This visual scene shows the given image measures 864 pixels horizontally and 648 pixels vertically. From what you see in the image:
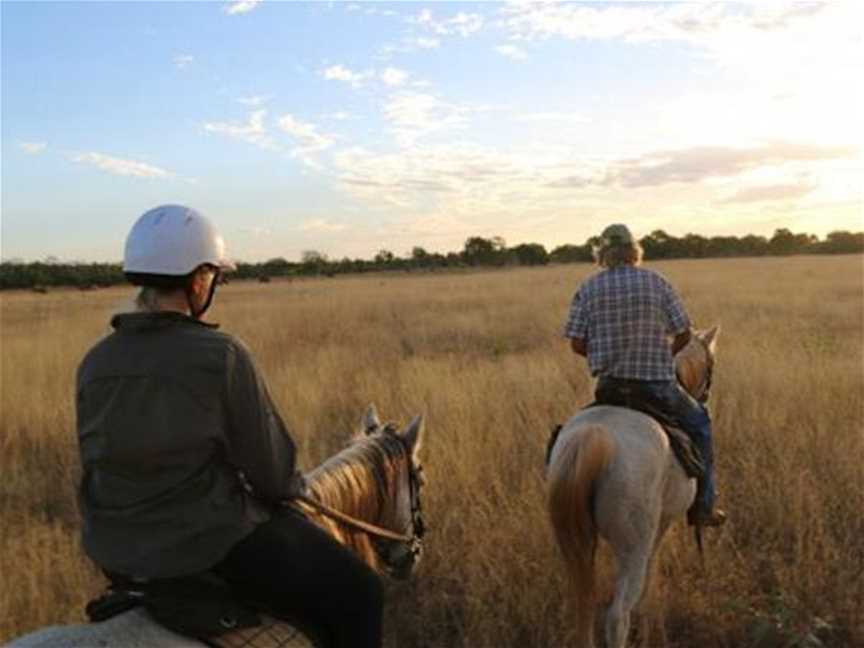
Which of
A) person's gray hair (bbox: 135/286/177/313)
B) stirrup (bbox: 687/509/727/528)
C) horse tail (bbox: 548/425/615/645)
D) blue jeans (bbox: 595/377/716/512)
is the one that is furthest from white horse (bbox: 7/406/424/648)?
stirrup (bbox: 687/509/727/528)

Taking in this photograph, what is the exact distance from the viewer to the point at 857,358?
1270cm

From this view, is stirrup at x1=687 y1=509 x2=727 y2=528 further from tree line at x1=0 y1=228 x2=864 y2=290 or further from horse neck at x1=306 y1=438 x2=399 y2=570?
tree line at x1=0 y1=228 x2=864 y2=290

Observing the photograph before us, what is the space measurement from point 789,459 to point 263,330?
48.9 ft

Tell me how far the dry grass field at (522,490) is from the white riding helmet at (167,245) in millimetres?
3406

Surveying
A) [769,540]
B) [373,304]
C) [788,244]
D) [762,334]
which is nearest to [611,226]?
[769,540]

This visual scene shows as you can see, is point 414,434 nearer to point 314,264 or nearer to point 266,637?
point 266,637

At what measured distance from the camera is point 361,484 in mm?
4168

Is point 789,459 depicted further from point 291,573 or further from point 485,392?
point 291,573

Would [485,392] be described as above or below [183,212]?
below

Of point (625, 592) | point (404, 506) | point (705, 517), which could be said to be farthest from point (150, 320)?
point (705, 517)

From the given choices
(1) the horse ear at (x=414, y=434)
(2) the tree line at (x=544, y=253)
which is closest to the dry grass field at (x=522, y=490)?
(1) the horse ear at (x=414, y=434)

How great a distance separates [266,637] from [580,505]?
2471mm

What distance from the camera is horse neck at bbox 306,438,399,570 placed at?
152 inches

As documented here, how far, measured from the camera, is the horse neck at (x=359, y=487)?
385 cm
